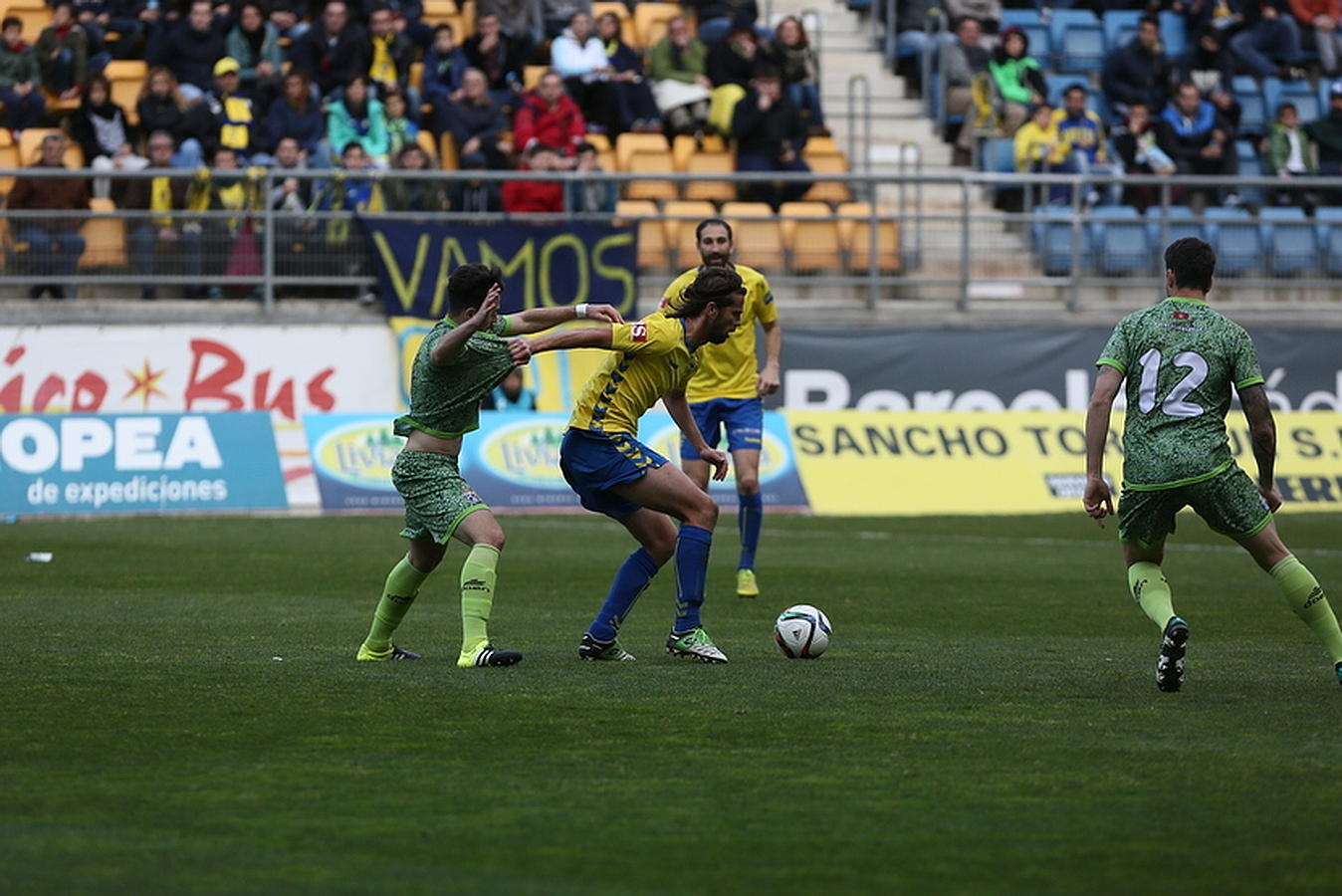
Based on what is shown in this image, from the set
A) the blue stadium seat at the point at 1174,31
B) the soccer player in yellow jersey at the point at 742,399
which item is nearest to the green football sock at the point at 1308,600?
the soccer player in yellow jersey at the point at 742,399

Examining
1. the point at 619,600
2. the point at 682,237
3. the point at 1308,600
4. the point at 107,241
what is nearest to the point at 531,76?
the point at 682,237

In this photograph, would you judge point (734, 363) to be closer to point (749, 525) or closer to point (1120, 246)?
point (749, 525)

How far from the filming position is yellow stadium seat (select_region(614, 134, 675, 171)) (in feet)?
83.0

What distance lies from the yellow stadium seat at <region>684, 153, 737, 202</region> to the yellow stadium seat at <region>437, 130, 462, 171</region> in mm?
2775

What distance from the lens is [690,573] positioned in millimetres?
10148

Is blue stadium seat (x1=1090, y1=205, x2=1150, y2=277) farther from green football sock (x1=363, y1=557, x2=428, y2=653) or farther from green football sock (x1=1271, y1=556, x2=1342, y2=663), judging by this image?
green football sock (x1=363, y1=557, x2=428, y2=653)

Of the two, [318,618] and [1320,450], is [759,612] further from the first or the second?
[1320,450]

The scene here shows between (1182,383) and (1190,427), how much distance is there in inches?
7.6

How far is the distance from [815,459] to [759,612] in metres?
9.27

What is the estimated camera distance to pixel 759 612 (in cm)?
1284

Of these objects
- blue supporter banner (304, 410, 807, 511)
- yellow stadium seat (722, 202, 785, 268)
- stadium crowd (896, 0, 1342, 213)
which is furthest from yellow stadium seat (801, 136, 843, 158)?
blue supporter banner (304, 410, 807, 511)

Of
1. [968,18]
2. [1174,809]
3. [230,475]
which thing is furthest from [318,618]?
[968,18]

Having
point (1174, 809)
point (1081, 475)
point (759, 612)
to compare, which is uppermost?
point (1174, 809)

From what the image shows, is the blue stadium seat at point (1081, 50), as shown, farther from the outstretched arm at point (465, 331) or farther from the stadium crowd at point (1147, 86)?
the outstretched arm at point (465, 331)
